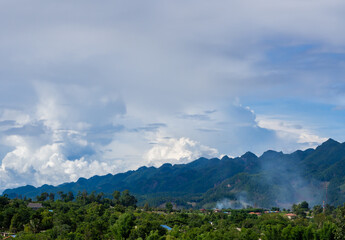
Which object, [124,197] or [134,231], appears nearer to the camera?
[134,231]

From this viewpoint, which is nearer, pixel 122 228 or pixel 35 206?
pixel 122 228

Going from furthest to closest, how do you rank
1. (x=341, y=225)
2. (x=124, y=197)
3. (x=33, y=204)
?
(x=124, y=197), (x=33, y=204), (x=341, y=225)

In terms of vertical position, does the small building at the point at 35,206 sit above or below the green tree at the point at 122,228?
above

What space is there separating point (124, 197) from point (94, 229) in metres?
83.6

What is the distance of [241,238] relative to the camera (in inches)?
3063

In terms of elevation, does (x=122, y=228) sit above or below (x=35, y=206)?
below

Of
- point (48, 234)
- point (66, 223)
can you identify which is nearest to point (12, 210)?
point (66, 223)

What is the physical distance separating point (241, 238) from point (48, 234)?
43.2 meters

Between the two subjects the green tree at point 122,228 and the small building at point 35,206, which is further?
the small building at point 35,206

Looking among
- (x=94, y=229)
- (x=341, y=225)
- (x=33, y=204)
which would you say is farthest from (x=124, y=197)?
(x=341, y=225)

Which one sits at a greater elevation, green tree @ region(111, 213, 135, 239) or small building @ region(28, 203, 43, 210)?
small building @ region(28, 203, 43, 210)

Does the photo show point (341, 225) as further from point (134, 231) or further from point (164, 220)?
point (164, 220)

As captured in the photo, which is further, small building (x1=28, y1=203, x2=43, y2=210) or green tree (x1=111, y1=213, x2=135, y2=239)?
small building (x1=28, y1=203, x2=43, y2=210)

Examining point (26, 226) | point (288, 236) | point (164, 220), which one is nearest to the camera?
point (288, 236)
